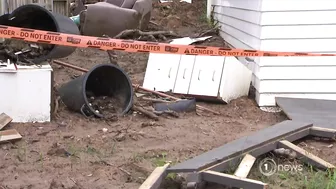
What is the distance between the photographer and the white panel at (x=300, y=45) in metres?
7.16

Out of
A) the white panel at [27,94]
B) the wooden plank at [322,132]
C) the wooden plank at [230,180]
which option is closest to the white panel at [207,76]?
the wooden plank at [322,132]

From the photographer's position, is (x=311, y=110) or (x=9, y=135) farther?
(x=311, y=110)

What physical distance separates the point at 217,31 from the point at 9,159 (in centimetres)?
752

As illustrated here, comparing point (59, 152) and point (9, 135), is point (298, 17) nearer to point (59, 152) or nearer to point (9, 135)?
point (59, 152)

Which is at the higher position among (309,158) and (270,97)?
(309,158)

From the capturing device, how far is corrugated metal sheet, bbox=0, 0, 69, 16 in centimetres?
961

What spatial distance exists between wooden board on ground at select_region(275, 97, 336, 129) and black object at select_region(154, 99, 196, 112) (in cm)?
115

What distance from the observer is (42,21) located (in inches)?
278

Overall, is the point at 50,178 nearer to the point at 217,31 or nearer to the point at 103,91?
the point at 103,91

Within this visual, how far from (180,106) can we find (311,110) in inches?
64.5

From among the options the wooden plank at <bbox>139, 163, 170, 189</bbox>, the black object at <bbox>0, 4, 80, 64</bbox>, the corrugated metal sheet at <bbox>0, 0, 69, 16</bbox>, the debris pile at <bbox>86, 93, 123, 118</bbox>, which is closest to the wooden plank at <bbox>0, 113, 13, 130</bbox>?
the black object at <bbox>0, 4, 80, 64</bbox>

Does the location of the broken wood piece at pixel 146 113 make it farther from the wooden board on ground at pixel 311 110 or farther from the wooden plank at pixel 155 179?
the wooden plank at pixel 155 179

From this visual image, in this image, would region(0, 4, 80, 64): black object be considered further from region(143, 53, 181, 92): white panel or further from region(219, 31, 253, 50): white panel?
region(219, 31, 253, 50): white panel

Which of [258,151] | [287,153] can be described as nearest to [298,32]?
[287,153]
